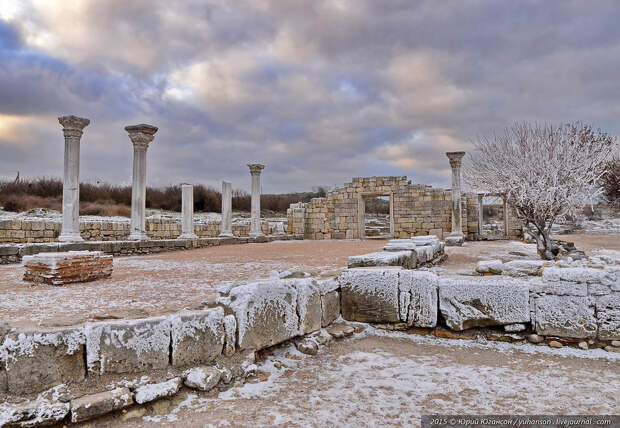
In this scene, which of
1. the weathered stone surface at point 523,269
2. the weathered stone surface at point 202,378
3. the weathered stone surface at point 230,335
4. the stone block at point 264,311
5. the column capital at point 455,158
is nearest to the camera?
the weathered stone surface at point 202,378

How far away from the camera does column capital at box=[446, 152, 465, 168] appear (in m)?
17.3

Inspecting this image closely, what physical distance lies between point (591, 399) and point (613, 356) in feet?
4.38

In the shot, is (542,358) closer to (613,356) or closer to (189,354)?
(613,356)

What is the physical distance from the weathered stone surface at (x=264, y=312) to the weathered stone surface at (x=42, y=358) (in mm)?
1254

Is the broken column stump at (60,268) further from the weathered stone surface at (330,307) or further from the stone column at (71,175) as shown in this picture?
the stone column at (71,175)

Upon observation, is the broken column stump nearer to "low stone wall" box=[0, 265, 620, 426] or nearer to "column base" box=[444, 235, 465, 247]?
"low stone wall" box=[0, 265, 620, 426]

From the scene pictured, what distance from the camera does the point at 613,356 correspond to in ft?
12.9

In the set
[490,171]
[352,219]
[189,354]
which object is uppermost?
[490,171]

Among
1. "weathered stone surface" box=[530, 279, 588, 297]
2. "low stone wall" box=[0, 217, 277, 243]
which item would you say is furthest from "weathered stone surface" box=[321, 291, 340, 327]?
"low stone wall" box=[0, 217, 277, 243]

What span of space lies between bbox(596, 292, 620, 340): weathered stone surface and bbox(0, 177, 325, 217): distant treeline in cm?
2390

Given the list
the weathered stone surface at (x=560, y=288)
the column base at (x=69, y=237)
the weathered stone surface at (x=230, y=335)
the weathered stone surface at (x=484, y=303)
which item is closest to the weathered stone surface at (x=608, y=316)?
the weathered stone surface at (x=560, y=288)

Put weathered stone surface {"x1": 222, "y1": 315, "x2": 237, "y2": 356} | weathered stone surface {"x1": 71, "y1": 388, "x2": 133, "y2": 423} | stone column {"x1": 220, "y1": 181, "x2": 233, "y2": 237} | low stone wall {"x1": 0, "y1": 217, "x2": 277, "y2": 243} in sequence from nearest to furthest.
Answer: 1. weathered stone surface {"x1": 71, "y1": 388, "x2": 133, "y2": 423}
2. weathered stone surface {"x1": 222, "y1": 315, "x2": 237, "y2": 356}
3. low stone wall {"x1": 0, "y1": 217, "x2": 277, "y2": 243}
4. stone column {"x1": 220, "y1": 181, "x2": 233, "y2": 237}

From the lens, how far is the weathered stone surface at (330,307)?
4.61 m

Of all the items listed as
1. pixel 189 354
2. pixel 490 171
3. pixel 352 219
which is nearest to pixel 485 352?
pixel 189 354
